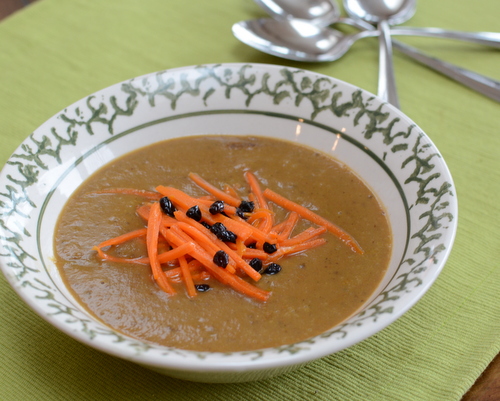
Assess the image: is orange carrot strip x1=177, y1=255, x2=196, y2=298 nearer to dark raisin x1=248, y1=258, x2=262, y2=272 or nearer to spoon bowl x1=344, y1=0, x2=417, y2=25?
dark raisin x1=248, y1=258, x2=262, y2=272

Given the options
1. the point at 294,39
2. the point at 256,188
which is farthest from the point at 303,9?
the point at 256,188

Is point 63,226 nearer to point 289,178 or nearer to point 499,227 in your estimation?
point 289,178

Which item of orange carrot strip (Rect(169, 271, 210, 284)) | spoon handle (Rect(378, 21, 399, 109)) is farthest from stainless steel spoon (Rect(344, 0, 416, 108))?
orange carrot strip (Rect(169, 271, 210, 284))

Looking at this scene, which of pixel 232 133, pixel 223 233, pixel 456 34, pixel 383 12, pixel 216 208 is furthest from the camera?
pixel 383 12

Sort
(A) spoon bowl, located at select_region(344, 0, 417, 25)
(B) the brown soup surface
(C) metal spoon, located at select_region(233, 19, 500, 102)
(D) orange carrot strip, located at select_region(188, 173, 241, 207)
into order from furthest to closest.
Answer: (A) spoon bowl, located at select_region(344, 0, 417, 25), (C) metal spoon, located at select_region(233, 19, 500, 102), (D) orange carrot strip, located at select_region(188, 173, 241, 207), (B) the brown soup surface

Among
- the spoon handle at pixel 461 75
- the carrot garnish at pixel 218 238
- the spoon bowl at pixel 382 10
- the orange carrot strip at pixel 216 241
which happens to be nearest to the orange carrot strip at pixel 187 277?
the carrot garnish at pixel 218 238

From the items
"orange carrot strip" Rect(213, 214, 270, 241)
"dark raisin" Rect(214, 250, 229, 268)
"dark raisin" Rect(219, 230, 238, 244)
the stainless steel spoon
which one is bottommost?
"dark raisin" Rect(214, 250, 229, 268)

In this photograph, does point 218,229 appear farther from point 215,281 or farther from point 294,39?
point 294,39

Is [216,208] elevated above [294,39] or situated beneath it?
situated beneath
